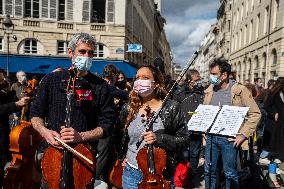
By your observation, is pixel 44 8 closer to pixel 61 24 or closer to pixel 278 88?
pixel 61 24

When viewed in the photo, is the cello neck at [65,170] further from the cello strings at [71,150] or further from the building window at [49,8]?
the building window at [49,8]

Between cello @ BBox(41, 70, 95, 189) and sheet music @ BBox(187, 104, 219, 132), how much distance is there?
2203mm

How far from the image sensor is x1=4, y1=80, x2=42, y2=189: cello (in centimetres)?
449

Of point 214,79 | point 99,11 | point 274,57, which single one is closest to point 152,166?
point 214,79

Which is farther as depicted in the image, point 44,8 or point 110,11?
point 110,11

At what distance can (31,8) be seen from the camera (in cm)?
2419

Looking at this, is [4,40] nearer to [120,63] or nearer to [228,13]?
[120,63]

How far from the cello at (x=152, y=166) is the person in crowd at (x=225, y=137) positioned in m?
2.04

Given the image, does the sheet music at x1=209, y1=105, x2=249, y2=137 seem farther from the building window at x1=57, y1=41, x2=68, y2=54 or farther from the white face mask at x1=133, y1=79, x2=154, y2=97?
the building window at x1=57, y1=41, x2=68, y2=54

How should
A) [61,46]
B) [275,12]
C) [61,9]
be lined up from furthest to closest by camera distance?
[275,12] → [61,46] → [61,9]

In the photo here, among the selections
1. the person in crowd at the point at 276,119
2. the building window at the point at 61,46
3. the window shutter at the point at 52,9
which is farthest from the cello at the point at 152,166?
the window shutter at the point at 52,9

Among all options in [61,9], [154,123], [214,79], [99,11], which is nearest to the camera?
[154,123]

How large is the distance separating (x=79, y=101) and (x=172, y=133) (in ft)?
2.97

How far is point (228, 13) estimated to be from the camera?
56750 mm
